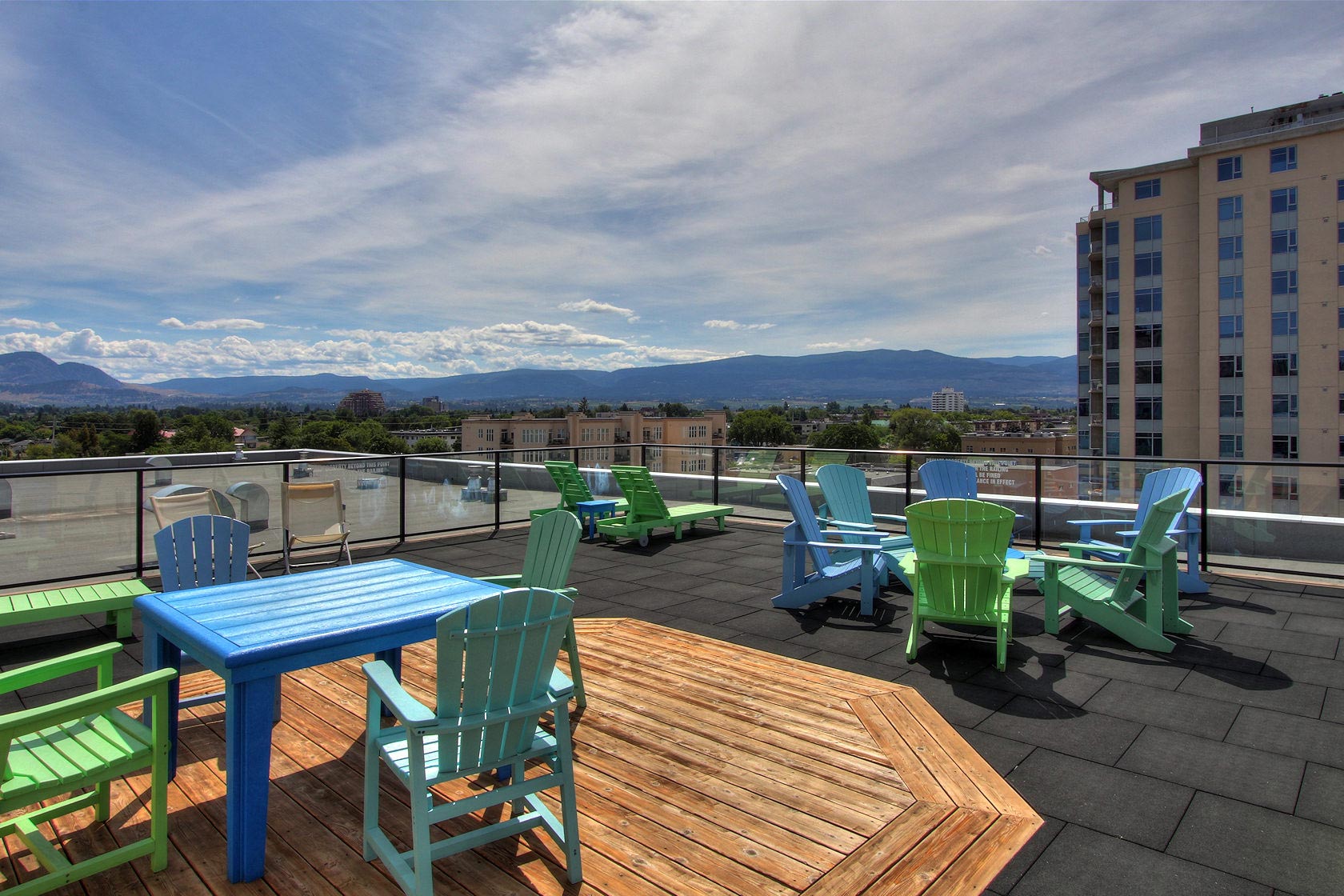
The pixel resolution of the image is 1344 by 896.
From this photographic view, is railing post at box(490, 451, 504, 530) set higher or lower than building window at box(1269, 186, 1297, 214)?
lower

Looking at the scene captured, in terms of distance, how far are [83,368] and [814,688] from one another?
113481 millimetres

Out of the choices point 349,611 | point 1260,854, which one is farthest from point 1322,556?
point 349,611

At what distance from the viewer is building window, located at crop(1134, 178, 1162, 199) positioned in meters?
50.5

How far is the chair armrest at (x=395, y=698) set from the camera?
5.77 feet

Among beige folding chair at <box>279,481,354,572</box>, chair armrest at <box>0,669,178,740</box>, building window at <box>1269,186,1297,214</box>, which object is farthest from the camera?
building window at <box>1269,186,1297,214</box>

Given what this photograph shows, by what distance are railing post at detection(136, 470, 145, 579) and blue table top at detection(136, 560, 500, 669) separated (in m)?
4.02

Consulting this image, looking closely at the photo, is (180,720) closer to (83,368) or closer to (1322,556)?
(1322,556)

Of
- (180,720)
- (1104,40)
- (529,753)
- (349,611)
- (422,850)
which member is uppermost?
(1104,40)

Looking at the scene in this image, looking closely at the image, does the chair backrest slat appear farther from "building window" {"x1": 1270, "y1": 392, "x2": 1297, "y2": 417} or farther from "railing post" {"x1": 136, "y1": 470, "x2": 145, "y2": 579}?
"building window" {"x1": 1270, "y1": 392, "x2": 1297, "y2": 417}

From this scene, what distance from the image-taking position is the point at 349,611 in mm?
2451

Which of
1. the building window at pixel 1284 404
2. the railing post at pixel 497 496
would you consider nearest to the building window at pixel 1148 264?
the building window at pixel 1284 404

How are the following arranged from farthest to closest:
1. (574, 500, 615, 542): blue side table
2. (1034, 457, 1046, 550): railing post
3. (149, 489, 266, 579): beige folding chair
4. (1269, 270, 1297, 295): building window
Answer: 1. (1269, 270, 1297, 295): building window
2. (574, 500, 615, 542): blue side table
3. (1034, 457, 1046, 550): railing post
4. (149, 489, 266, 579): beige folding chair

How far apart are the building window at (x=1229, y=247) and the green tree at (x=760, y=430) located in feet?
103

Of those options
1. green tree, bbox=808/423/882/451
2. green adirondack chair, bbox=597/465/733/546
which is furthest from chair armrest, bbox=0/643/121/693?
green tree, bbox=808/423/882/451
